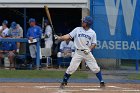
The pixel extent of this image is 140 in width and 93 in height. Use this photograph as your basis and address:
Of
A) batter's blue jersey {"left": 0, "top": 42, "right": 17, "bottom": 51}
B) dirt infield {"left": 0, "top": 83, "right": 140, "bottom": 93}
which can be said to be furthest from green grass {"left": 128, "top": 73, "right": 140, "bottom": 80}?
batter's blue jersey {"left": 0, "top": 42, "right": 17, "bottom": 51}

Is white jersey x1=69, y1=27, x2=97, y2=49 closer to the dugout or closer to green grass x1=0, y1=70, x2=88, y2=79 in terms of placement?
green grass x1=0, y1=70, x2=88, y2=79

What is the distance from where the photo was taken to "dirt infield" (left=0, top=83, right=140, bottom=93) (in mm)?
11555

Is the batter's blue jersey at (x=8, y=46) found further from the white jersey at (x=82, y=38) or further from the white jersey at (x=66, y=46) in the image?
the white jersey at (x=82, y=38)

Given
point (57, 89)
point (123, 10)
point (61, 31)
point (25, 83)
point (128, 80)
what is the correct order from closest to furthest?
point (57, 89) → point (25, 83) → point (128, 80) → point (123, 10) → point (61, 31)

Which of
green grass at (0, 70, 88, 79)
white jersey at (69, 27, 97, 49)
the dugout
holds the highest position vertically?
the dugout

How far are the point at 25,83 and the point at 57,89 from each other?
6.03 feet

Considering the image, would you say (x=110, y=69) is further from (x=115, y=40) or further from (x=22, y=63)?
(x=22, y=63)

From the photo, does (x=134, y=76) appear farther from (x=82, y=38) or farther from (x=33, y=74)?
(x=82, y=38)

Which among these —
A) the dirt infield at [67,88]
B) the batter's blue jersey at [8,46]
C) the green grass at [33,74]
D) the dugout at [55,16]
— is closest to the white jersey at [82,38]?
the dirt infield at [67,88]

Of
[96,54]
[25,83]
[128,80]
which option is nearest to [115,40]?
[96,54]

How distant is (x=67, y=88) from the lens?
12.2 metres

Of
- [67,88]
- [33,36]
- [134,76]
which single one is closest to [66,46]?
[33,36]

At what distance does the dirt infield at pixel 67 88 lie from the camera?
1155 cm

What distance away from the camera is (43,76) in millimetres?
15312
